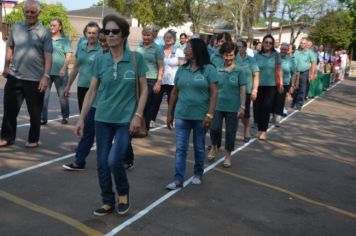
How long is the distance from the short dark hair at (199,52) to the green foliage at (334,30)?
44.6 metres

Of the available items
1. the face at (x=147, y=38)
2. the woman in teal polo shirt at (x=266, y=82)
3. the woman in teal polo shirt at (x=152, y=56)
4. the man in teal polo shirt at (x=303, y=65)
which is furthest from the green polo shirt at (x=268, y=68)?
the man in teal polo shirt at (x=303, y=65)

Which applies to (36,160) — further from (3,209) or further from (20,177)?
(3,209)

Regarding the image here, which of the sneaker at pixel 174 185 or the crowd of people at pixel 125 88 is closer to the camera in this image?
the crowd of people at pixel 125 88

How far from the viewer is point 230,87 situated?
24.0ft

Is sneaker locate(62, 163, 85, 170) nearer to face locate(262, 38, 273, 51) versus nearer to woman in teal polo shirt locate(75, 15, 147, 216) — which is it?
woman in teal polo shirt locate(75, 15, 147, 216)

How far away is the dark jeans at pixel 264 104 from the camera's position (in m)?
9.78

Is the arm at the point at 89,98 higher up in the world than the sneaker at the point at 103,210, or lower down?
higher up

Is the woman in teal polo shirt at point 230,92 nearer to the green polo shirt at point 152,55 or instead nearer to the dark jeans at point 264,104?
the green polo shirt at point 152,55

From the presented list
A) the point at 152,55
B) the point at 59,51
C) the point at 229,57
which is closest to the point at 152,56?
the point at 152,55

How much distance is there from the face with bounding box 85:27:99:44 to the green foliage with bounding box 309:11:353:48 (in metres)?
43.9

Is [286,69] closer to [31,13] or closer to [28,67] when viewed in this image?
[28,67]


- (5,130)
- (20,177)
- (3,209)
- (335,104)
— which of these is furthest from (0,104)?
(335,104)

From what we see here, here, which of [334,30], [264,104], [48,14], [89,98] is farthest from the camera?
[334,30]

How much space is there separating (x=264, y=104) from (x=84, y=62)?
12.5 feet
